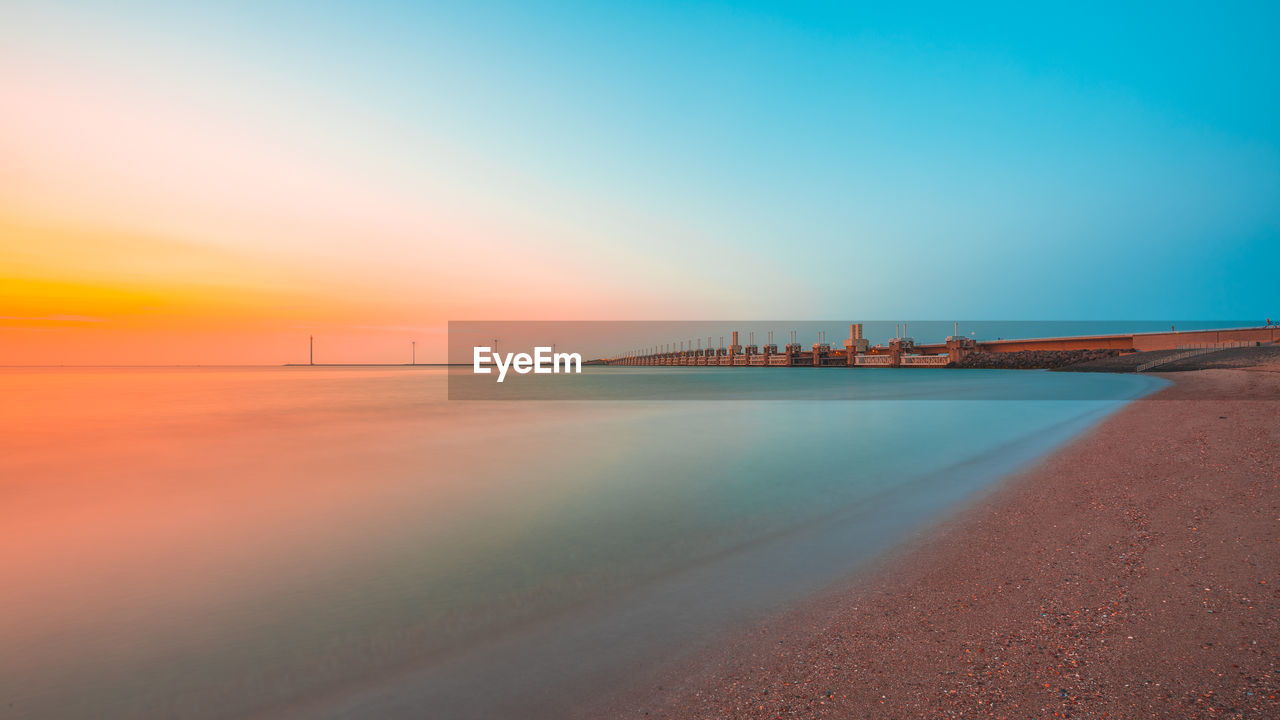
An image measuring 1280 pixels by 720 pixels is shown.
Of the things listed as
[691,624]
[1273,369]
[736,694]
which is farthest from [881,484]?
[1273,369]

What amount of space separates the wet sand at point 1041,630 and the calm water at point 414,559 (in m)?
0.40

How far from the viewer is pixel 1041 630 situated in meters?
2.74

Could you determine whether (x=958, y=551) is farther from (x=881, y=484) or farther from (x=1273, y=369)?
Answer: (x=1273, y=369)

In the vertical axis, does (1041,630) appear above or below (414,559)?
above

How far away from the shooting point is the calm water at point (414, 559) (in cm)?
281

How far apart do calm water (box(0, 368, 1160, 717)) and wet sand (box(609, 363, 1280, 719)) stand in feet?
1.31

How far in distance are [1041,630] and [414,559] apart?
4.35 m

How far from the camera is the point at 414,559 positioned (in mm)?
4707

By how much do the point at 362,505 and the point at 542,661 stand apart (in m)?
4.75

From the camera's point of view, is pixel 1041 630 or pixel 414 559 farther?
pixel 414 559

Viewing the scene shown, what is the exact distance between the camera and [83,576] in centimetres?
440

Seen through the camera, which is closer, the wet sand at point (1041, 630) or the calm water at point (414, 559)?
the wet sand at point (1041, 630)

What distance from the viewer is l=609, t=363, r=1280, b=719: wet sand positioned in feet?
7.18

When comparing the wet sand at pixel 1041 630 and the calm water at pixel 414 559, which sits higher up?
the wet sand at pixel 1041 630
